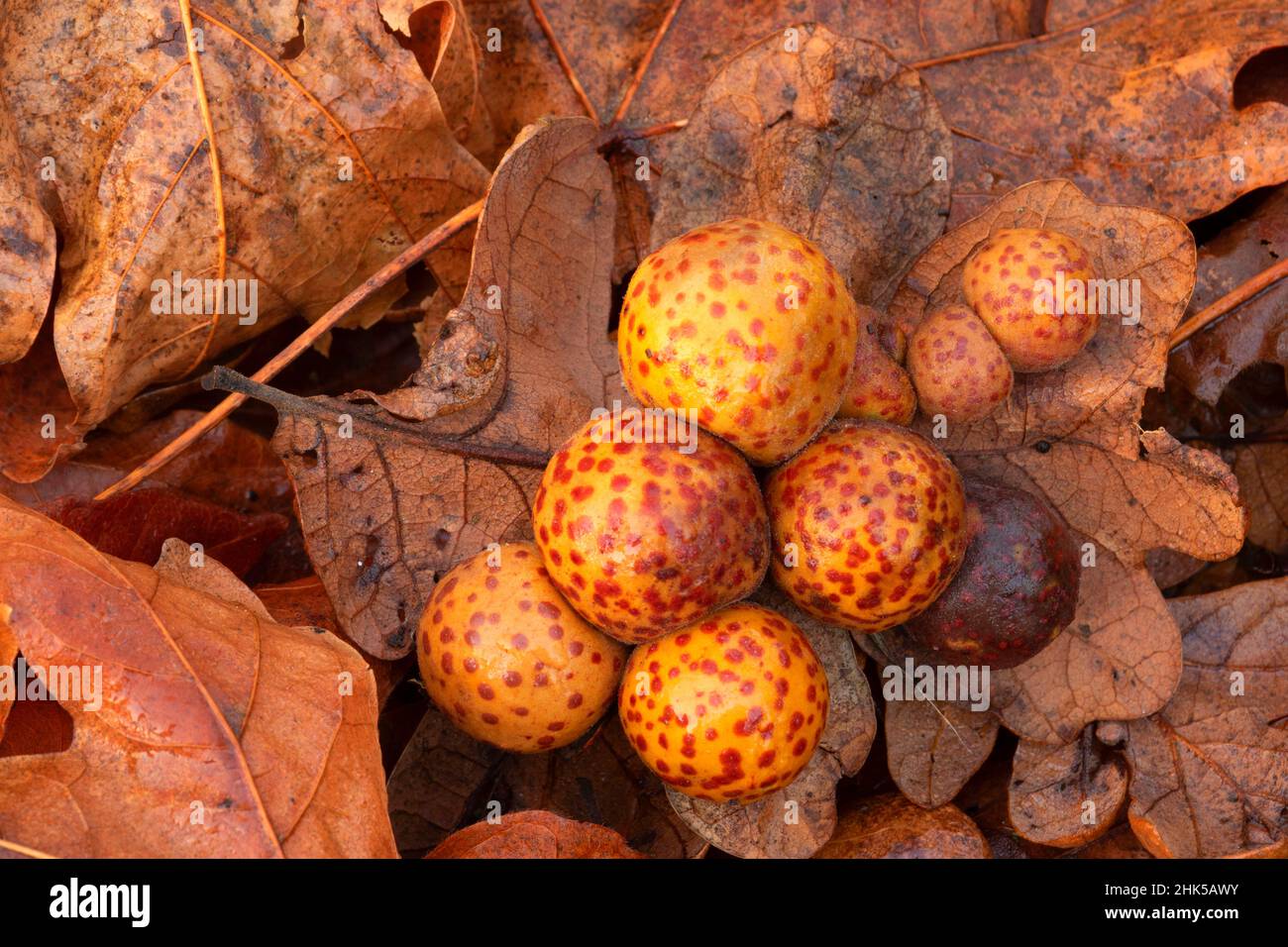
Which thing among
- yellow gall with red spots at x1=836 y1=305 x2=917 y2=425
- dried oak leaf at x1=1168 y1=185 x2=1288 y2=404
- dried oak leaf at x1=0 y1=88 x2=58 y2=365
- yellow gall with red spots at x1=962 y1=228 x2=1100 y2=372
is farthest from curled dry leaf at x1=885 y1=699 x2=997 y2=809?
dried oak leaf at x1=0 y1=88 x2=58 y2=365

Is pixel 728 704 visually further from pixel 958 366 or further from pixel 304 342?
pixel 304 342

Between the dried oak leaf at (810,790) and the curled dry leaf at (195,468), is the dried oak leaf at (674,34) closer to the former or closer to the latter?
the curled dry leaf at (195,468)

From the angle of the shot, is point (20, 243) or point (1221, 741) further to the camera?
point (1221, 741)

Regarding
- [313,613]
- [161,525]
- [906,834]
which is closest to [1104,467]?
[906,834]

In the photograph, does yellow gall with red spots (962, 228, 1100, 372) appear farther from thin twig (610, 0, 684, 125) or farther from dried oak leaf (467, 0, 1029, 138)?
thin twig (610, 0, 684, 125)

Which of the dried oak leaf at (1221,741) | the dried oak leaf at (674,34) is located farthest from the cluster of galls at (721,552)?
the dried oak leaf at (674,34)

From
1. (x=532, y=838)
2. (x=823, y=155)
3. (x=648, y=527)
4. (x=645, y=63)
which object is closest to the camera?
(x=648, y=527)
